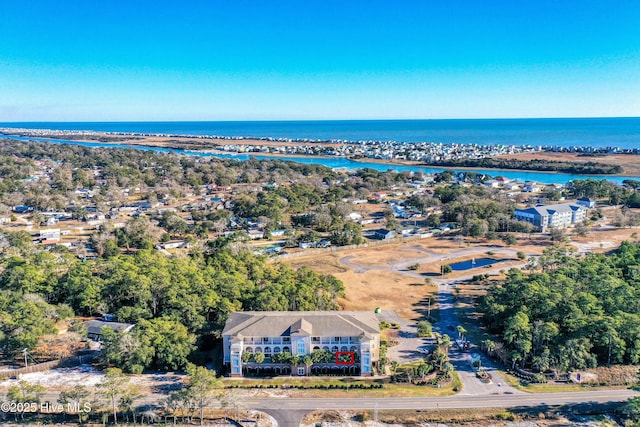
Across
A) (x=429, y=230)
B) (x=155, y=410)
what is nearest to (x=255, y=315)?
(x=155, y=410)

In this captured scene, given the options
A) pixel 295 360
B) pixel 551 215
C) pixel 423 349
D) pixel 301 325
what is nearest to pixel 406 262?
pixel 423 349

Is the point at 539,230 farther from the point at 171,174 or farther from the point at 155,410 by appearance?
the point at 171,174

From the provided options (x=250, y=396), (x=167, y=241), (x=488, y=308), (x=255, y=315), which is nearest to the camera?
(x=250, y=396)

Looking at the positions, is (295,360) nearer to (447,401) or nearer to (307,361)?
(307,361)

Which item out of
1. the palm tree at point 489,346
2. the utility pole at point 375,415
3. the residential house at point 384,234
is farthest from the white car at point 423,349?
the residential house at point 384,234

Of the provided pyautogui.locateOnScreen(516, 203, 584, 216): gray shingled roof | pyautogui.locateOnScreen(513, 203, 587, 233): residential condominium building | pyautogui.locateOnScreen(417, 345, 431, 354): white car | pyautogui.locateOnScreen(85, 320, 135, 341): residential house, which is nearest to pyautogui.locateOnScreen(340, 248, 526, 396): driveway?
pyautogui.locateOnScreen(417, 345, 431, 354): white car

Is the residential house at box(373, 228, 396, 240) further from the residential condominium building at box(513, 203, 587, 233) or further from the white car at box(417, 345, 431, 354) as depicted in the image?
the white car at box(417, 345, 431, 354)

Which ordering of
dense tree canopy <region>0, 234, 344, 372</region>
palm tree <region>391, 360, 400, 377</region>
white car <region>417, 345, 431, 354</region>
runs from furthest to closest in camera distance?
white car <region>417, 345, 431, 354</region> < palm tree <region>391, 360, 400, 377</region> < dense tree canopy <region>0, 234, 344, 372</region>
